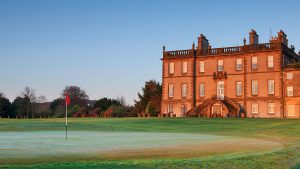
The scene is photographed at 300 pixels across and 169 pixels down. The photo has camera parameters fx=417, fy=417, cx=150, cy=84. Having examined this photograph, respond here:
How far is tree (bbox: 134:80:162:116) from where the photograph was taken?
67.9m

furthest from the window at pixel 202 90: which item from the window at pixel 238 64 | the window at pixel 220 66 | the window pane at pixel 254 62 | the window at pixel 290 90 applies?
the window at pixel 290 90

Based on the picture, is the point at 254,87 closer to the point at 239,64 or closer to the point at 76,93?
the point at 239,64

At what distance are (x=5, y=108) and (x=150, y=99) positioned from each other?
33551 mm

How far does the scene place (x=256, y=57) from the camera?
55250 millimetres

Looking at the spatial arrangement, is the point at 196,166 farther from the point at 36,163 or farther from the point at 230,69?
the point at 230,69

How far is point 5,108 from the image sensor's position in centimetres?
8581

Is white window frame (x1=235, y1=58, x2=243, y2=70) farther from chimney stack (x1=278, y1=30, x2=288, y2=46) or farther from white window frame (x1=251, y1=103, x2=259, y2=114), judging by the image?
chimney stack (x1=278, y1=30, x2=288, y2=46)

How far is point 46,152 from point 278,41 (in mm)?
46048

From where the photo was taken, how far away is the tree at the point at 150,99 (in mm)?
67950

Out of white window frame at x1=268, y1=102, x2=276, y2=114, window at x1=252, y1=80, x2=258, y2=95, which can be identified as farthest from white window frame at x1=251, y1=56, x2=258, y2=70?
white window frame at x1=268, y1=102, x2=276, y2=114

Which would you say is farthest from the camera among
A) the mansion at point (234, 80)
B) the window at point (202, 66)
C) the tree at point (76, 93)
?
the tree at point (76, 93)

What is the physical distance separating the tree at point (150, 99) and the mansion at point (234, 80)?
5802mm

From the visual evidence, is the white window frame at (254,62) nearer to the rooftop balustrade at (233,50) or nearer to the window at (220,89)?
the rooftop balustrade at (233,50)

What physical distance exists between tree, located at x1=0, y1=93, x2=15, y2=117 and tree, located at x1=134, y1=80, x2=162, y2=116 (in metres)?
29.7
